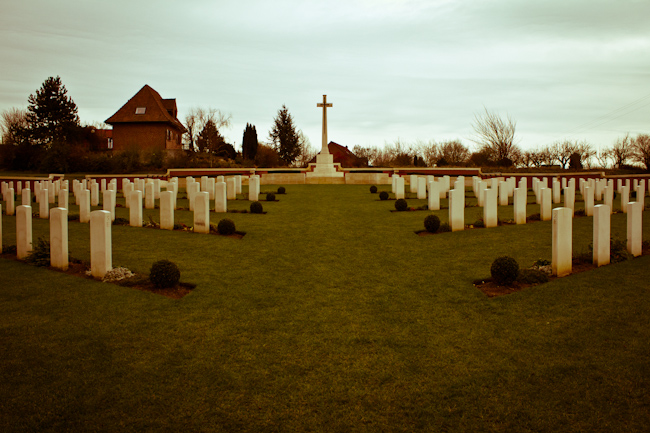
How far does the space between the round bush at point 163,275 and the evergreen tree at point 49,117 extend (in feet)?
152

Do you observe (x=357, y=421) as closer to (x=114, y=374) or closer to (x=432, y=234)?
(x=114, y=374)

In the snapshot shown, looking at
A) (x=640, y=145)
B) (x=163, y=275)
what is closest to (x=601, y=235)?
(x=163, y=275)

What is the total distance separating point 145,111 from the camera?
2046 inches

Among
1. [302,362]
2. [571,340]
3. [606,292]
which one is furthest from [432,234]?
[302,362]

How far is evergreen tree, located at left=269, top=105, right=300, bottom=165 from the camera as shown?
60.8 metres

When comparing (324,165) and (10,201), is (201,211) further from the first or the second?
(324,165)

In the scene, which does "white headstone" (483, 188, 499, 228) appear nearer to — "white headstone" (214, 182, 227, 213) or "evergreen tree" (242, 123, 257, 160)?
"white headstone" (214, 182, 227, 213)

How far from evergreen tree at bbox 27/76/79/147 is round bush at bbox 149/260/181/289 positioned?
4627cm

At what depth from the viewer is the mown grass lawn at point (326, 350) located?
11.8ft

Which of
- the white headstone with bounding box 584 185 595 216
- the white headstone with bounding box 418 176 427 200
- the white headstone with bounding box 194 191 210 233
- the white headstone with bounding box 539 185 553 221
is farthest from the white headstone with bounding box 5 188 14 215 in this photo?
the white headstone with bounding box 584 185 595 216

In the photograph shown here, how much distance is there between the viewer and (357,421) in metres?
3.52

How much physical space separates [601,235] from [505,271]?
1866 mm

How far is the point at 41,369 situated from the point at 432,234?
878cm

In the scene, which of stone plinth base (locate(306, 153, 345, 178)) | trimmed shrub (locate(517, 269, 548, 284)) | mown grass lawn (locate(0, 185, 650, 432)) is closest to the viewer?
mown grass lawn (locate(0, 185, 650, 432))
